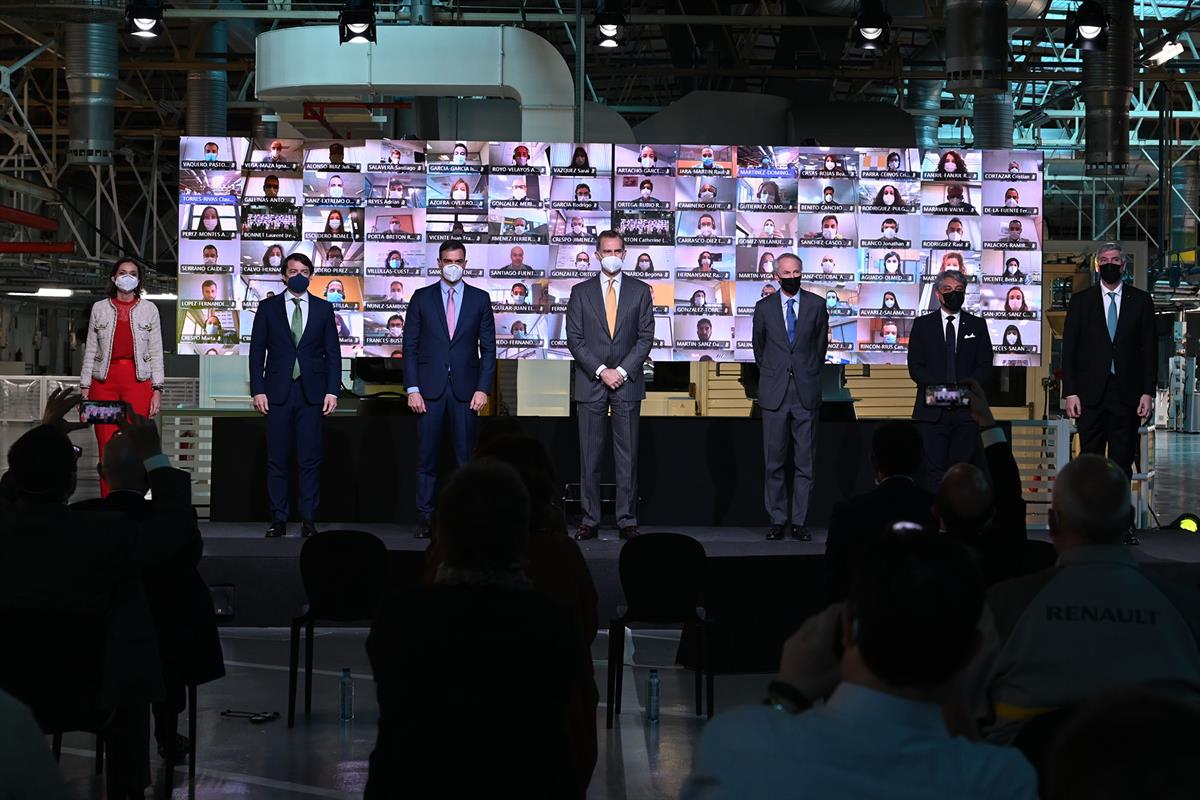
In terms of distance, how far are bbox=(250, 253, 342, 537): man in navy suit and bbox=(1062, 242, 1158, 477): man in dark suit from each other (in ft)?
15.5

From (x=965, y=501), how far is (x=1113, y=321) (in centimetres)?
540

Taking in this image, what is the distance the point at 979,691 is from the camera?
2.31 m

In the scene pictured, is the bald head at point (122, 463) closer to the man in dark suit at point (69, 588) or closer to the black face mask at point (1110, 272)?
the man in dark suit at point (69, 588)

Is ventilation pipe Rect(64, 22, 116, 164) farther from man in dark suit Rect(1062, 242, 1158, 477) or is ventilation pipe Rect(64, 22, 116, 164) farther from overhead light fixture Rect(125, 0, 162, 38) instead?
man in dark suit Rect(1062, 242, 1158, 477)

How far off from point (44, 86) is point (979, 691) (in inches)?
941

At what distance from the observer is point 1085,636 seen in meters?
2.71

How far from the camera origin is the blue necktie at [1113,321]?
28.6 feet

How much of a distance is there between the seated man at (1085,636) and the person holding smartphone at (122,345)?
310 inches

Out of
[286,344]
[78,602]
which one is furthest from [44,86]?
[78,602]

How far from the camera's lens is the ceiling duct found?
1160 centimetres

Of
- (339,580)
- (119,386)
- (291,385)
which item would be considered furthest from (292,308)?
(339,580)

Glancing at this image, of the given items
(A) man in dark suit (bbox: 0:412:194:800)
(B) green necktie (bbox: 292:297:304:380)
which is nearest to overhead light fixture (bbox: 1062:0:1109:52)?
(B) green necktie (bbox: 292:297:304:380)

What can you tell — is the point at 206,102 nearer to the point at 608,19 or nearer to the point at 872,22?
the point at 608,19

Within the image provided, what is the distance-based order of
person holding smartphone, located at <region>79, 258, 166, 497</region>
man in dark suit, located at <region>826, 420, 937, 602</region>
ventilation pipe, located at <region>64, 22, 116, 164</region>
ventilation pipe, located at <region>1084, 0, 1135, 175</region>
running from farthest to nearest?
ventilation pipe, located at <region>1084, 0, 1135, 175</region> < ventilation pipe, located at <region>64, 22, 116, 164</region> < person holding smartphone, located at <region>79, 258, 166, 497</region> < man in dark suit, located at <region>826, 420, 937, 602</region>
